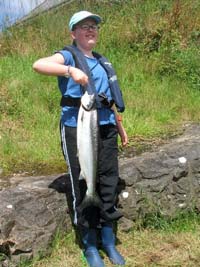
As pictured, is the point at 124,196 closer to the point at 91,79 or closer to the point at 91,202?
the point at 91,202

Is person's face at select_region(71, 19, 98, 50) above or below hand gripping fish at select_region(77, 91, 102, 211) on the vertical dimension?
above

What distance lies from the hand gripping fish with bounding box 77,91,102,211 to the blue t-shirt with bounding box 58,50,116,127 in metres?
0.24

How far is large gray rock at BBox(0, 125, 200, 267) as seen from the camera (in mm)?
4387

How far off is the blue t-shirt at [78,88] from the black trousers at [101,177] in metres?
0.07

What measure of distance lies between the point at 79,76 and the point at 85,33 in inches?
18.3

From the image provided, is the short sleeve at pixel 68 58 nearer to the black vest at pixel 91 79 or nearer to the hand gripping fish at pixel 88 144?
the black vest at pixel 91 79

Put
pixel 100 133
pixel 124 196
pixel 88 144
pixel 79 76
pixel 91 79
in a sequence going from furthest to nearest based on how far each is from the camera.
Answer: pixel 124 196, pixel 100 133, pixel 91 79, pixel 88 144, pixel 79 76

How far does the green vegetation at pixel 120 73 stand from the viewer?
5809mm

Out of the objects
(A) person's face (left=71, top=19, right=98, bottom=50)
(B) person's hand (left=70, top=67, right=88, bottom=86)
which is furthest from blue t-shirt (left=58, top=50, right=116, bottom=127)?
(B) person's hand (left=70, top=67, right=88, bottom=86)

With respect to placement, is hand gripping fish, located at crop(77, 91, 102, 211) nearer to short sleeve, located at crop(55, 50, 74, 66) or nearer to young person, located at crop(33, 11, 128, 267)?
young person, located at crop(33, 11, 128, 267)

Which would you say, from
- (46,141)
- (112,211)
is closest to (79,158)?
(112,211)

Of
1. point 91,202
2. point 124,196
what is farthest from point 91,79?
point 124,196

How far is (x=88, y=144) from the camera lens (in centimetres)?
400

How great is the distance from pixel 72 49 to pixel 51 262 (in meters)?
1.65
